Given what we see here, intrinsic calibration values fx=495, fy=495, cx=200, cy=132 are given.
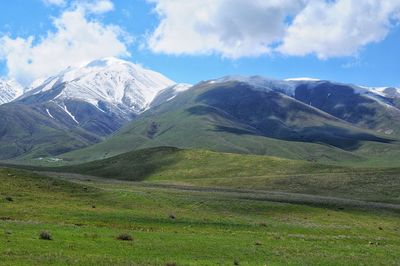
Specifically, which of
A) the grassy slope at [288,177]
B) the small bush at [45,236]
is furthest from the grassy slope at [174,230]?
the grassy slope at [288,177]

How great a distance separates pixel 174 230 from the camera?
4938cm

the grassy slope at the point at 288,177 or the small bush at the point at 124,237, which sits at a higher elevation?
the grassy slope at the point at 288,177

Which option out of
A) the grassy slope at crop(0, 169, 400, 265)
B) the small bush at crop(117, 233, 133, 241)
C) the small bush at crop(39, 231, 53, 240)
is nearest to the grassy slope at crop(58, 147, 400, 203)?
the grassy slope at crop(0, 169, 400, 265)

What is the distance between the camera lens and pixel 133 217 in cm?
5691

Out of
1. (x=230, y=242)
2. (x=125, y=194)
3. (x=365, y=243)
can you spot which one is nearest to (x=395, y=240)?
(x=365, y=243)

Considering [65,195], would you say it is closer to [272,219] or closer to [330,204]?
[272,219]

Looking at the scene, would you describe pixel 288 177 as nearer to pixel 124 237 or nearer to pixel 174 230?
pixel 174 230

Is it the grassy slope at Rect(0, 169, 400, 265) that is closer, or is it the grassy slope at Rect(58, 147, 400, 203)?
the grassy slope at Rect(0, 169, 400, 265)

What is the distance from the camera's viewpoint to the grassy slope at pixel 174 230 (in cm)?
3266

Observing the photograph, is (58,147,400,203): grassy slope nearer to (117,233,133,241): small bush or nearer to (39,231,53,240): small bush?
(117,233,133,241): small bush

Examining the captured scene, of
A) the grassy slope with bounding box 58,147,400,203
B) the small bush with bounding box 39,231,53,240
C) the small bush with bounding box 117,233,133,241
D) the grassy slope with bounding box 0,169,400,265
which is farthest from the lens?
the grassy slope with bounding box 58,147,400,203

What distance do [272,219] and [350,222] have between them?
39.3 ft

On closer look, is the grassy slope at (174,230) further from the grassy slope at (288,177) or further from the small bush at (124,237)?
the grassy slope at (288,177)

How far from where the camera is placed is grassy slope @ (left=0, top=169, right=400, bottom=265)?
107ft
